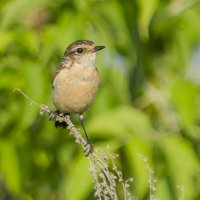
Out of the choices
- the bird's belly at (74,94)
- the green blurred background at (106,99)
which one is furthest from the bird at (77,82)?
the green blurred background at (106,99)

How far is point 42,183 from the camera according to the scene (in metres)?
8.08

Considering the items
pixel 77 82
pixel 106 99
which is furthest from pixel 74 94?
pixel 106 99

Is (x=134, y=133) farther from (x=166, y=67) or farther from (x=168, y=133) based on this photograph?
(x=166, y=67)

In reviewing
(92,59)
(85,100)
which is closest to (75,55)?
(92,59)

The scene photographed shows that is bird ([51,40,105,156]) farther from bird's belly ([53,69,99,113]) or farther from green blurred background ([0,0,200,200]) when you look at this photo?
green blurred background ([0,0,200,200])

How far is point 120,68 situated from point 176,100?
57cm

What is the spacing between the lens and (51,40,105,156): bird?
22.3 ft

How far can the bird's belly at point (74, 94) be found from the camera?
22.2 ft

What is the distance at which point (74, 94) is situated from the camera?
6.79 metres

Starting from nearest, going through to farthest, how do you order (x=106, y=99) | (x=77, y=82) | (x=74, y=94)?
(x=74, y=94)
(x=77, y=82)
(x=106, y=99)

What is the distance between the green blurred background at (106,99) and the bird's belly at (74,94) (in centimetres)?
15

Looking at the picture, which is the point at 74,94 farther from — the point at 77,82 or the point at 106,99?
the point at 106,99

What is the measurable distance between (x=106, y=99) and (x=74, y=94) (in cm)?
61

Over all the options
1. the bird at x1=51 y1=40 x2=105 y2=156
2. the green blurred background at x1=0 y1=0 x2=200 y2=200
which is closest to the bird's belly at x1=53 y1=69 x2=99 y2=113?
the bird at x1=51 y1=40 x2=105 y2=156
